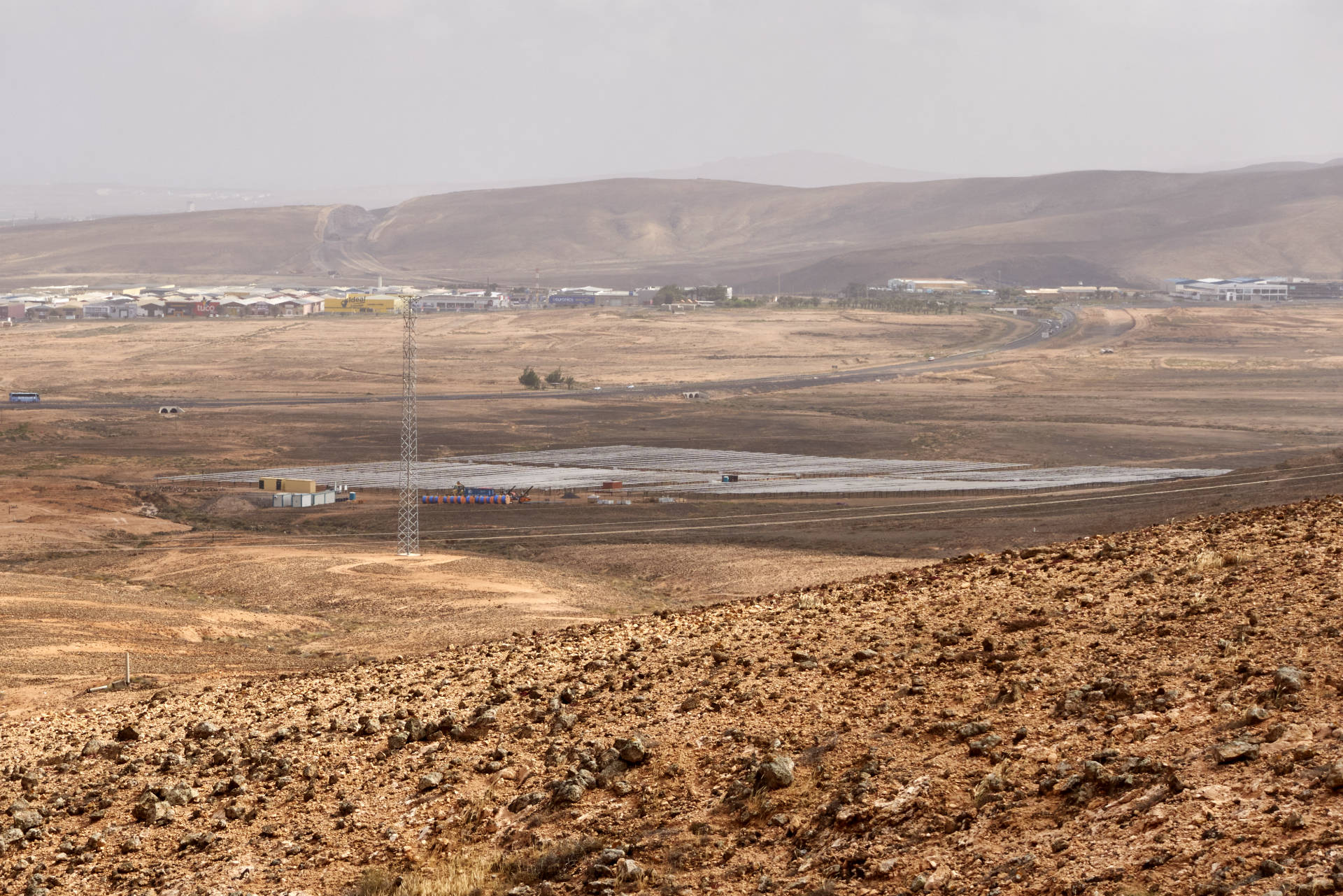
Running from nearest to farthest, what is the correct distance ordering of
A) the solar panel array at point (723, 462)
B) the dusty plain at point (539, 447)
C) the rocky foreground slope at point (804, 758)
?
the rocky foreground slope at point (804, 758)
the dusty plain at point (539, 447)
the solar panel array at point (723, 462)

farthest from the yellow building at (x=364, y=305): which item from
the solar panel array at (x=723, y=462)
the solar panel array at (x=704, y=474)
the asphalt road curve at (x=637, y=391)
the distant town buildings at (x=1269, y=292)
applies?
the solar panel array at (x=704, y=474)

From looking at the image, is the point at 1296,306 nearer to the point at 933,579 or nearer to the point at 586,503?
the point at 586,503

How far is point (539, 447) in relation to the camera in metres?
86.8

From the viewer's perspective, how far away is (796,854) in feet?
35.5

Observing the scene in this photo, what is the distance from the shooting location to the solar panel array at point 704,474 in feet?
223

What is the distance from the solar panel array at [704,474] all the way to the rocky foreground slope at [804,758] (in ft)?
161

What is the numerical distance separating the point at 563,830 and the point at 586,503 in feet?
169

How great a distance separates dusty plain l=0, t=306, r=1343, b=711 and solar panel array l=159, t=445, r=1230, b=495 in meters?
2.90

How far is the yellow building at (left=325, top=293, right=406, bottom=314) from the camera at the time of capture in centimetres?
19150

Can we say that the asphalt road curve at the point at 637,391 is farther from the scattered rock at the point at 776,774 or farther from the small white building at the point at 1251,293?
the scattered rock at the point at 776,774

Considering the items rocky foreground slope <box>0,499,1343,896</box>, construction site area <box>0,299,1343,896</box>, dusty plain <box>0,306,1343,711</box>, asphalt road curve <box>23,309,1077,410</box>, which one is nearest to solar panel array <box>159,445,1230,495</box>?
construction site area <box>0,299,1343,896</box>

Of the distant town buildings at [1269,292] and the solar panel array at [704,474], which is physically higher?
the distant town buildings at [1269,292]

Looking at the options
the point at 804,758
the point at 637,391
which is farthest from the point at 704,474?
the point at 804,758

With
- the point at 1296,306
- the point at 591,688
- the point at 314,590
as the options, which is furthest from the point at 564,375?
the point at 591,688
